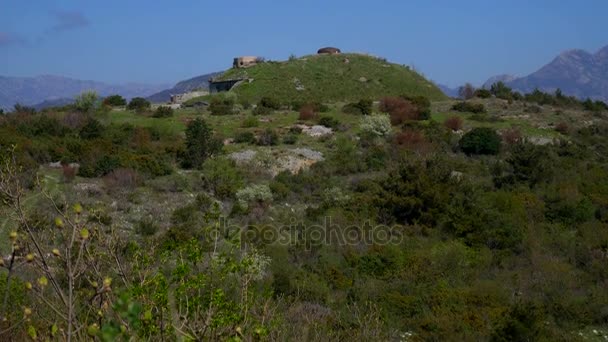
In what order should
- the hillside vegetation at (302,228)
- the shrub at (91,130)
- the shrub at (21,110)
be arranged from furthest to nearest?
the shrub at (21,110), the shrub at (91,130), the hillside vegetation at (302,228)

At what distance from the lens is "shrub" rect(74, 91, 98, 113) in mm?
29620

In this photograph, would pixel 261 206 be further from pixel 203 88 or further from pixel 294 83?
pixel 203 88

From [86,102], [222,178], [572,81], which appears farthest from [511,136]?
[572,81]

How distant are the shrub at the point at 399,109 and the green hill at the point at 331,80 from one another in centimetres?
956

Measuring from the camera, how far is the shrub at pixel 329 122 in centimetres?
2689

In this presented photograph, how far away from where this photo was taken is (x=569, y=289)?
10.9 metres

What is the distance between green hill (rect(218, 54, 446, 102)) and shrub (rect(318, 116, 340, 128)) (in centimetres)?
1276

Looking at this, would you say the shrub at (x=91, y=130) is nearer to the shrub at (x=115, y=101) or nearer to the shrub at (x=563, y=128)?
the shrub at (x=115, y=101)

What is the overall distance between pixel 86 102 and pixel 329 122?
11.3m

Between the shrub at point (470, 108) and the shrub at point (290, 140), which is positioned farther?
the shrub at point (470, 108)

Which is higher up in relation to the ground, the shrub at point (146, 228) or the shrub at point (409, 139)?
the shrub at point (409, 139)

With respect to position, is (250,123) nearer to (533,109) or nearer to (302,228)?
(302,228)

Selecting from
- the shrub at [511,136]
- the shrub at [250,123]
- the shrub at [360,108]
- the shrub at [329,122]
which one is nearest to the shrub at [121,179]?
the shrub at [250,123]

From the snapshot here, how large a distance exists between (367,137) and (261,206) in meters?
9.29
